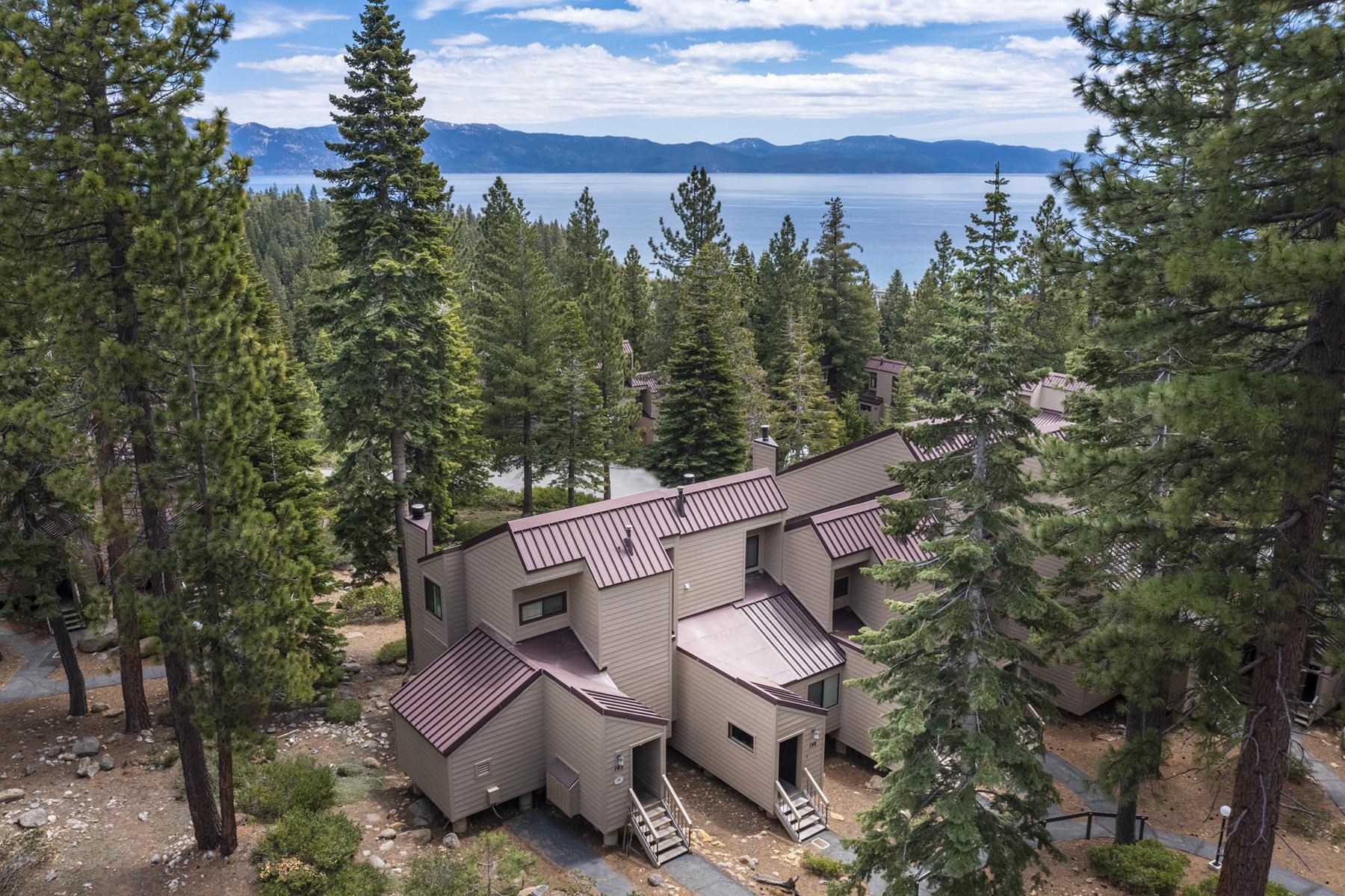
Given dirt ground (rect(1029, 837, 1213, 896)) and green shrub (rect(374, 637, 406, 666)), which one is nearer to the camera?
dirt ground (rect(1029, 837, 1213, 896))

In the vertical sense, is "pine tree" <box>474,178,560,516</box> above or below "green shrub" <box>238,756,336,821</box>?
above

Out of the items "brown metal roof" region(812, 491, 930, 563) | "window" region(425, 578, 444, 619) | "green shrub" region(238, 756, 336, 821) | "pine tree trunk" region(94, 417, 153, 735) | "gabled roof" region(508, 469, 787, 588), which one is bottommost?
"green shrub" region(238, 756, 336, 821)

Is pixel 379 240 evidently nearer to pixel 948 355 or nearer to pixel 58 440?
pixel 58 440

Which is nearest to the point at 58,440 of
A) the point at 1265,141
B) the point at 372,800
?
the point at 372,800

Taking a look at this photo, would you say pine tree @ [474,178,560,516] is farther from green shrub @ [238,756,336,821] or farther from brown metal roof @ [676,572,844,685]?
green shrub @ [238,756,336,821]

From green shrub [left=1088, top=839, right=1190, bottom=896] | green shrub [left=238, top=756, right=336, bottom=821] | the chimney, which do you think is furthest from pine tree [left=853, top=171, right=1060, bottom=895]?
the chimney

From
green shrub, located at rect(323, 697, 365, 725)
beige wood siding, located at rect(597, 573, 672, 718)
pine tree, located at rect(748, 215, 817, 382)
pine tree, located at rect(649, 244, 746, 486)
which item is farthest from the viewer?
pine tree, located at rect(748, 215, 817, 382)

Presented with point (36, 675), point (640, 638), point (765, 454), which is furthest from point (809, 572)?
point (36, 675)

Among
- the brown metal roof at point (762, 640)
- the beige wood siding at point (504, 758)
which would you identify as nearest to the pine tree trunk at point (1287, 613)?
the brown metal roof at point (762, 640)
